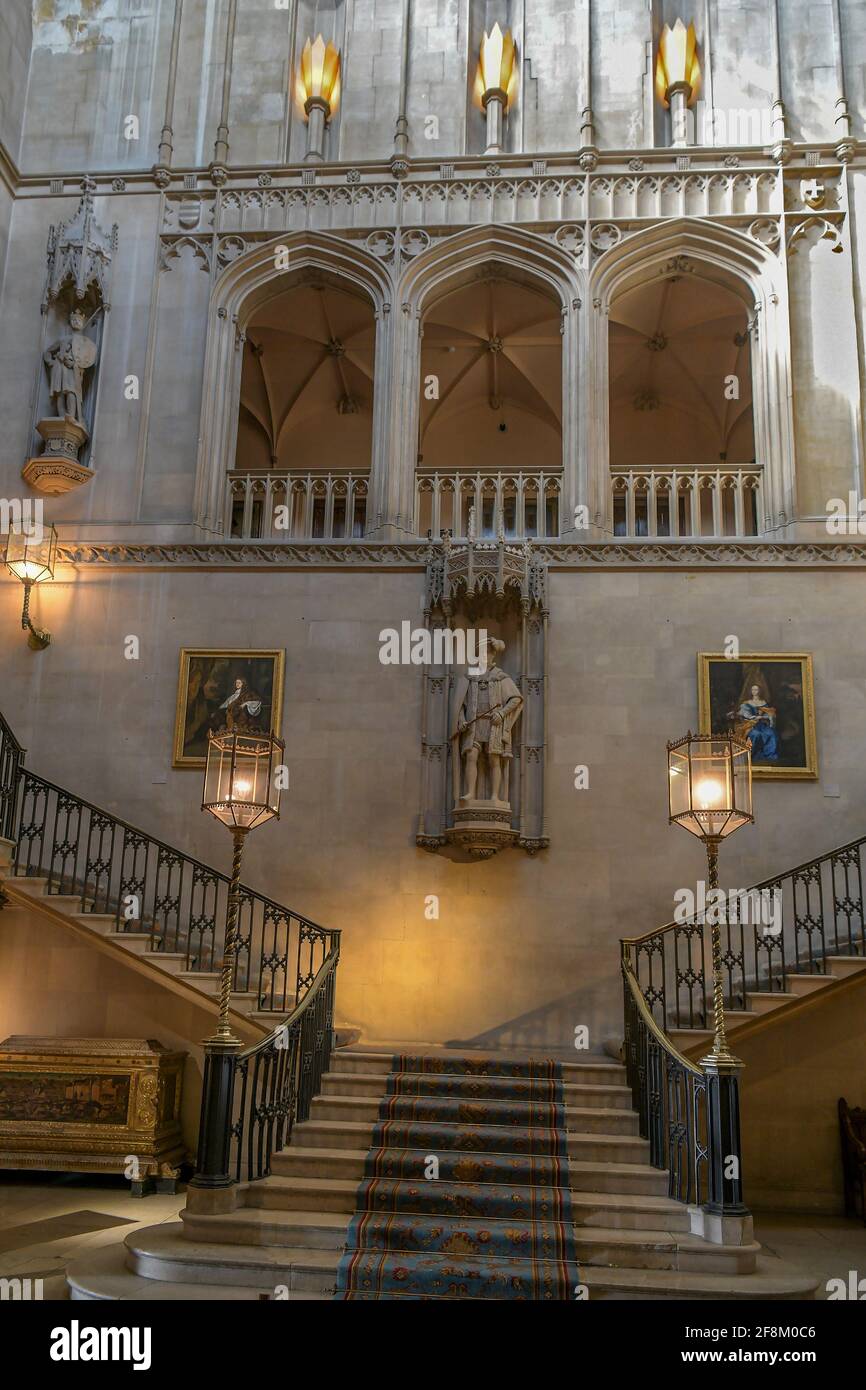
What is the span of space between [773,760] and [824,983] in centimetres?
254

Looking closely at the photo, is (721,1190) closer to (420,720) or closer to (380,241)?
(420,720)

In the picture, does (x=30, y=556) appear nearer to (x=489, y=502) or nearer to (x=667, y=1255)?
(x=489, y=502)

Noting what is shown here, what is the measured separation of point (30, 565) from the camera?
12695 mm

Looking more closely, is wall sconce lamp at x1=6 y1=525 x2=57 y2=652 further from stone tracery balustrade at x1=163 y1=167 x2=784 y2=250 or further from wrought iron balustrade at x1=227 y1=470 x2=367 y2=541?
stone tracery balustrade at x1=163 y1=167 x2=784 y2=250

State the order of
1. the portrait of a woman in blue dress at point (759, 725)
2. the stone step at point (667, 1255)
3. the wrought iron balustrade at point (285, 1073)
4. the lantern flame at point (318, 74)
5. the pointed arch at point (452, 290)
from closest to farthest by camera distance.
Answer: the stone step at point (667, 1255)
the wrought iron balustrade at point (285, 1073)
the portrait of a woman in blue dress at point (759, 725)
the pointed arch at point (452, 290)
the lantern flame at point (318, 74)

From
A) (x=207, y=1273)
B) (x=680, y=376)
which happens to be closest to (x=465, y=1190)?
(x=207, y=1273)

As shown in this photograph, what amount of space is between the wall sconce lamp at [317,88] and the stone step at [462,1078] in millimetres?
10482

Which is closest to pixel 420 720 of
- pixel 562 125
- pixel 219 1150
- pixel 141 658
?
pixel 141 658

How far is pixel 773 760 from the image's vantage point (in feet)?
38.5

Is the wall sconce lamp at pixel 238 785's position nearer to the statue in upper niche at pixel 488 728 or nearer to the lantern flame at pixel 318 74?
the statue in upper niche at pixel 488 728

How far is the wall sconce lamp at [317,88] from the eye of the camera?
47.0ft

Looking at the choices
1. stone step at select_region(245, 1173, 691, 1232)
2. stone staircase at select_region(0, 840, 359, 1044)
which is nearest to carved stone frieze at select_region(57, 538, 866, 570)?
stone staircase at select_region(0, 840, 359, 1044)

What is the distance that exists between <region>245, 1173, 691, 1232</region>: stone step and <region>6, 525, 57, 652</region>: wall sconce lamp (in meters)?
6.80

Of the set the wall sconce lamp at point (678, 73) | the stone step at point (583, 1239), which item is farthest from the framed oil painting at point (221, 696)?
the wall sconce lamp at point (678, 73)
